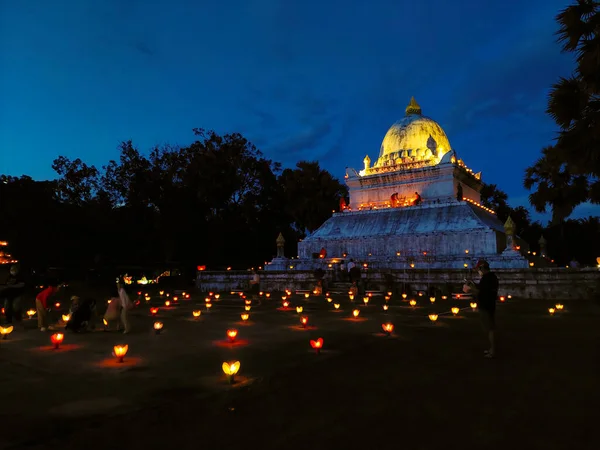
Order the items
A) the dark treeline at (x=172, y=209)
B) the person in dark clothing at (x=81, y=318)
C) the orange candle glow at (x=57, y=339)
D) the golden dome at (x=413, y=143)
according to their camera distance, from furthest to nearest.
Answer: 1. the golden dome at (x=413, y=143)
2. the dark treeline at (x=172, y=209)
3. the person in dark clothing at (x=81, y=318)
4. the orange candle glow at (x=57, y=339)

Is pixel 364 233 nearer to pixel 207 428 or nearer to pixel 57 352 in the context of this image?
pixel 57 352

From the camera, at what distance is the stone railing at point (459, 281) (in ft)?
65.7

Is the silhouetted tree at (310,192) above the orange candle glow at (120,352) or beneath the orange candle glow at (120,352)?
above

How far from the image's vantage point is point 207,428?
4.24 m

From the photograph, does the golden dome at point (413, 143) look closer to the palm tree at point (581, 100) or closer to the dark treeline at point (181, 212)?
the dark treeline at point (181, 212)

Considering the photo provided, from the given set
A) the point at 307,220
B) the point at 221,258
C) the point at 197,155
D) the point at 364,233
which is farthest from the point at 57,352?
the point at 307,220

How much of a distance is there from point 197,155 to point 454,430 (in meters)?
40.3

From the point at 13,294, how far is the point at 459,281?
752 inches

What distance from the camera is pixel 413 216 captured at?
3447cm

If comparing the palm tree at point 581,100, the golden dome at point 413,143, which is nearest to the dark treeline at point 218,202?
the palm tree at point 581,100

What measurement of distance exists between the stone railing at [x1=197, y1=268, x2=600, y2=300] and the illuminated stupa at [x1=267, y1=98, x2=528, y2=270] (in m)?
3.69

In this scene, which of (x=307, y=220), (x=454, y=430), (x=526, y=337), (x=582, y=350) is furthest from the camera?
(x=307, y=220)

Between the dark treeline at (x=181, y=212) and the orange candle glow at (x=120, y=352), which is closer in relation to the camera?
the orange candle glow at (x=120, y=352)

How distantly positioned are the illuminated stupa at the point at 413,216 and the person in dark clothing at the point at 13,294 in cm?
2052
